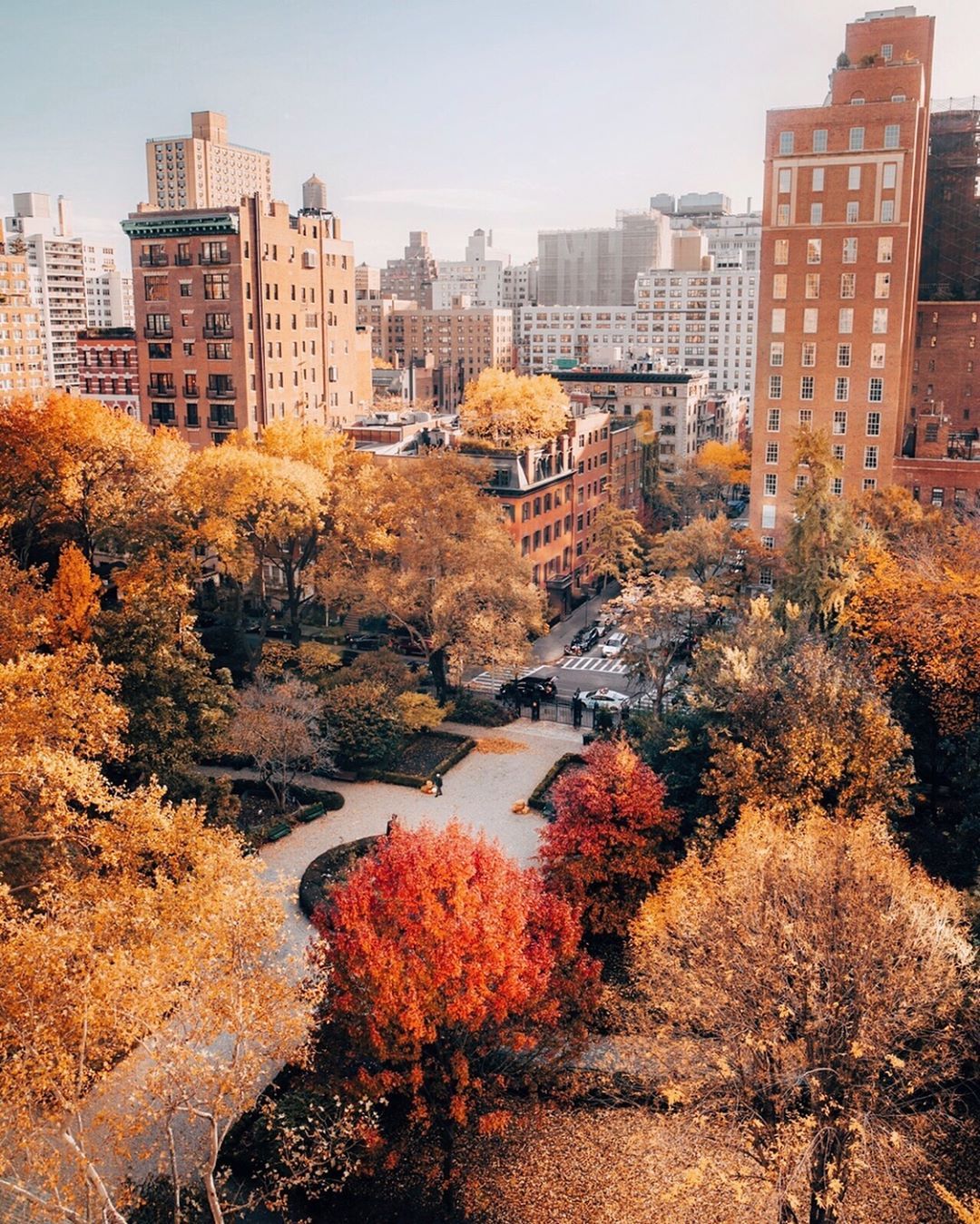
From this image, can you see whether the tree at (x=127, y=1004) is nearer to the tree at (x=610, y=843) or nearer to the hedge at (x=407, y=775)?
the tree at (x=610, y=843)

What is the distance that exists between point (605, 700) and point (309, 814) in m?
19.7

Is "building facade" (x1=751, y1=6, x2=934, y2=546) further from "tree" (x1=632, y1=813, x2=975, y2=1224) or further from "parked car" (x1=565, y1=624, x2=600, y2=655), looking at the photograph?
"tree" (x1=632, y1=813, x2=975, y2=1224)

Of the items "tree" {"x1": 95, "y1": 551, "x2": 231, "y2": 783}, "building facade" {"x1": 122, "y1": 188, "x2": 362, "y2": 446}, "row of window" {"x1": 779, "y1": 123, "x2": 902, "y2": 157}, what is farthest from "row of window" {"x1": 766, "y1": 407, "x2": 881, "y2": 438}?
"tree" {"x1": 95, "y1": 551, "x2": 231, "y2": 783}

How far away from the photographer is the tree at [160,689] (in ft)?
130

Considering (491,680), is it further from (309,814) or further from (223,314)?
(223,314)

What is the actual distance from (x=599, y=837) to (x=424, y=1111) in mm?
10069

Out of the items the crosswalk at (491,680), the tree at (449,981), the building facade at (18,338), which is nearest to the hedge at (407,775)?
the crosswalk at (491,680)

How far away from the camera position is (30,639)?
38.3m

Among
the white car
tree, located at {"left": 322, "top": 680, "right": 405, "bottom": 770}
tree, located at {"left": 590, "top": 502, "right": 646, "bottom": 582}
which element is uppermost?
tree, located at {"left": 590, "top": 502, "right": 646, "bottom": 582}

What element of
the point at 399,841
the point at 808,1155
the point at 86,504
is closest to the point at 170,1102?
the point at 399,841

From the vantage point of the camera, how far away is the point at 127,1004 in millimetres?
19781

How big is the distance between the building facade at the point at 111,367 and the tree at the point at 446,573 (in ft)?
155

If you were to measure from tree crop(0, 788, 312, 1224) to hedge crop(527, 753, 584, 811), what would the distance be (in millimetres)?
19904

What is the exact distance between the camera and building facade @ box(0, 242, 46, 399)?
489 feet
